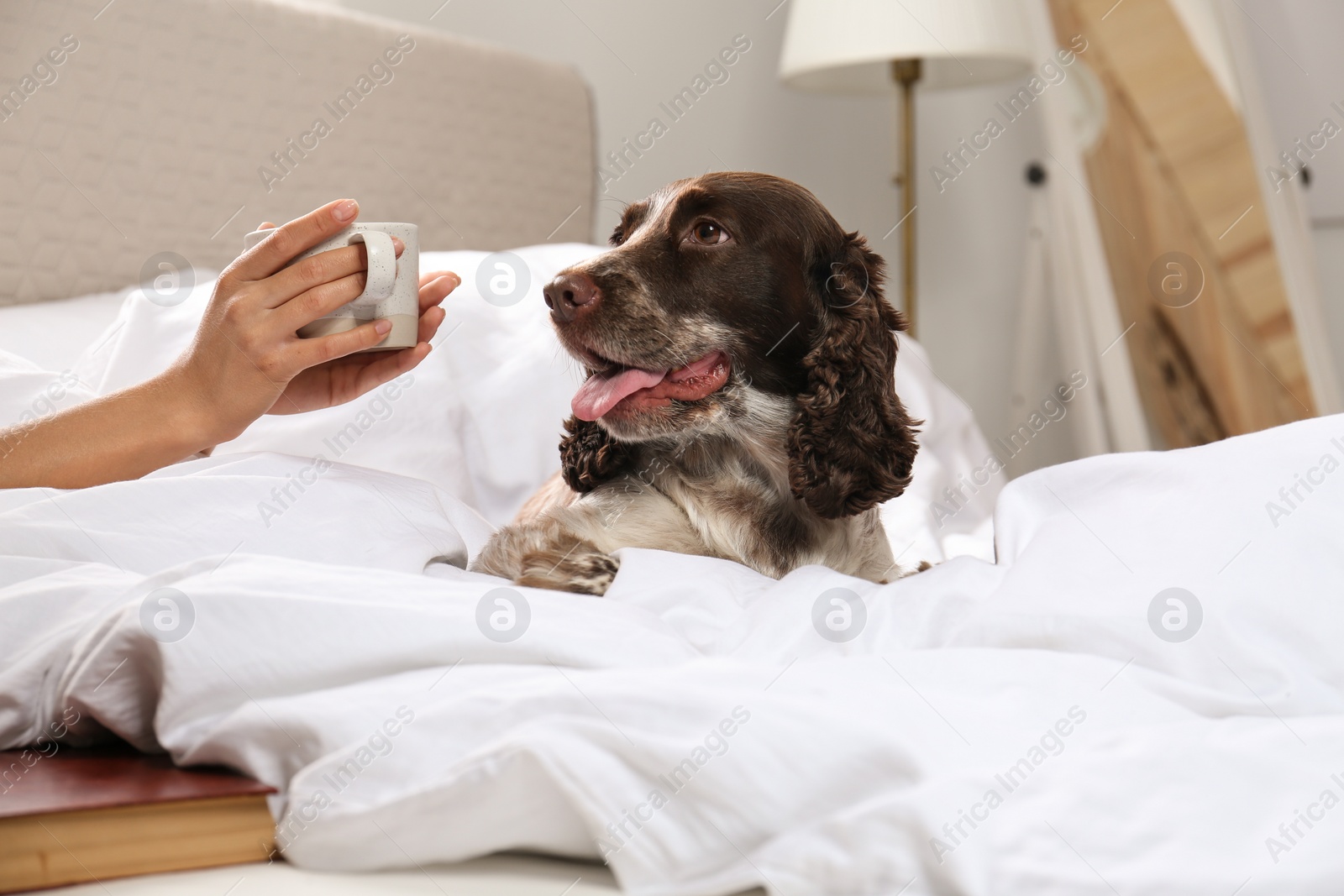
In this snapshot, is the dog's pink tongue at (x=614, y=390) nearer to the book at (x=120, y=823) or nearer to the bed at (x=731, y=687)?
the bed at (x=731, y=687)

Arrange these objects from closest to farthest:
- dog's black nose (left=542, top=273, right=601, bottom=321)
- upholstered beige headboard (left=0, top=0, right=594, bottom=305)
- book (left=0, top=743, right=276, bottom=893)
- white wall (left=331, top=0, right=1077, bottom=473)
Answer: book (left=0, top=743, right=276, bottom=893), dog's black nose (left=542, top=273, right=601, bottom=321), upholstered beige headboard (left=0, top=0, right=594, bottom=305), white wall (left=331, top=0, right=1077, bottom=473)

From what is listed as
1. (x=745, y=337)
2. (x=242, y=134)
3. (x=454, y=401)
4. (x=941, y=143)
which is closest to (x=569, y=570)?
(x=745, y=337)

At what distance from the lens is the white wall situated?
3439 mm

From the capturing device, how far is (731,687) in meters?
0.81

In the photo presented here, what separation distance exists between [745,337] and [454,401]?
79 cm

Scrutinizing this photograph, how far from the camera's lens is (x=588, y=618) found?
953mm

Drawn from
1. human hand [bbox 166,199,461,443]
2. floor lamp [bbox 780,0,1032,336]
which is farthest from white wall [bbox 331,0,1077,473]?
human hand [bbox 166,199,461,443]

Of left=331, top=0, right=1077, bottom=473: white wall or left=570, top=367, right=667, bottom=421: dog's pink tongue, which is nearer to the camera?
left=570, top=367, right=667, bottom=421: dog's pink tongue

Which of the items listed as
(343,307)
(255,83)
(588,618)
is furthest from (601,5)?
(588,618)

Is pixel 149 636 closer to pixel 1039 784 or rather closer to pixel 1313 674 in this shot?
pixel 1039 784

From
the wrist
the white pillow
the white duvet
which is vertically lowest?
the white pillow

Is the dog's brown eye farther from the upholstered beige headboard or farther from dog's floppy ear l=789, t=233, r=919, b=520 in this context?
the upholstered beige headboard

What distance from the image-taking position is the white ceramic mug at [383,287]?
4.13ft

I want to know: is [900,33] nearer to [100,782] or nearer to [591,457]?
[591,457]
